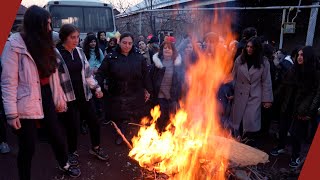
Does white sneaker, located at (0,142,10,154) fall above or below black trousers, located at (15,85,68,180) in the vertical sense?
below

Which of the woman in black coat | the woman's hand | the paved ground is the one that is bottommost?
the paved ground

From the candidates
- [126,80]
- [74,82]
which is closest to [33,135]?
[74,82]

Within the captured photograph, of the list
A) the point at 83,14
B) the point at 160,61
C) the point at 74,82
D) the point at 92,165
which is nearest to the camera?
the point at 74,82

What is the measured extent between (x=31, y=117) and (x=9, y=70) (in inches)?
22.6

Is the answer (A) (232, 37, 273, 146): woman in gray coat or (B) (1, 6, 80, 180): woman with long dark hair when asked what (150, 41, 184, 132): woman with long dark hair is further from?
(B) (1, 6, 80, 180): woman with long dark hair

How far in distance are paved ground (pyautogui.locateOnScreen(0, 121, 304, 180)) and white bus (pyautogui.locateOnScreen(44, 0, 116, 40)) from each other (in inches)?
277

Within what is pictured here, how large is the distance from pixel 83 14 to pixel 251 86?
864 centimetres

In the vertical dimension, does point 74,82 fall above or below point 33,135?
above

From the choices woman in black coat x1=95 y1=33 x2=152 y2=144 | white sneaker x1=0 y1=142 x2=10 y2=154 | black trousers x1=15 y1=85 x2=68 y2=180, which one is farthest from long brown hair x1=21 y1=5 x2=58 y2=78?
white sneaker x1=0 y1=142 x2=10 y2=154

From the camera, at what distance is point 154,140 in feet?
13.4

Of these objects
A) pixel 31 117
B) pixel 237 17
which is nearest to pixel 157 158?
pixel 31 117

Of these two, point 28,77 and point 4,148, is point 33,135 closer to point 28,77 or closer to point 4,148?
point 28,77

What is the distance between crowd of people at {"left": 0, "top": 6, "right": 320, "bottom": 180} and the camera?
3.45 metres

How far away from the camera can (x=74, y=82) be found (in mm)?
4383
